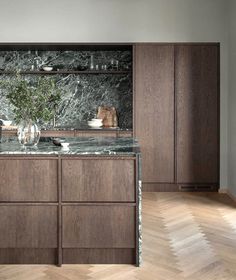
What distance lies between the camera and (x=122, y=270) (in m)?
3.52

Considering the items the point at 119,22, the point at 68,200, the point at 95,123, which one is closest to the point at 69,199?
the point at 68,200

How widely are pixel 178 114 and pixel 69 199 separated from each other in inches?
136

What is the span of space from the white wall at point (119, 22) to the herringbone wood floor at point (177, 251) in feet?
5.43

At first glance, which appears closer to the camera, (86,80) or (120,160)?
(120,160)

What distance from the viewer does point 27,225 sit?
140 inches

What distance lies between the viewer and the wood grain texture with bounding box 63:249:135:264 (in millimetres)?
3639

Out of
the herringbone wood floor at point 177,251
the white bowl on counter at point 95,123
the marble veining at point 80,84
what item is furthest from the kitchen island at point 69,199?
the marble veining at point 80,84

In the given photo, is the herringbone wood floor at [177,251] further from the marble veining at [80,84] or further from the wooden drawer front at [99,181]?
the marble veining at [80,84]

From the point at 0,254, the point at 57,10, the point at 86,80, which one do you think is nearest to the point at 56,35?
the point at 57,10

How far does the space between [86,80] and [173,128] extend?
1.59 m

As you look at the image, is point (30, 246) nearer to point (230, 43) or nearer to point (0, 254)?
point (0, 254)

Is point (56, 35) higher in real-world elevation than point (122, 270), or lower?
higher

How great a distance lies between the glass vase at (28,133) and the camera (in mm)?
3854

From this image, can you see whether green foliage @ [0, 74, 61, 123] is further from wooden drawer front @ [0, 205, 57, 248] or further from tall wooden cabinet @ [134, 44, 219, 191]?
tall wooden cabinet @ [134, 44, 219, 191]
